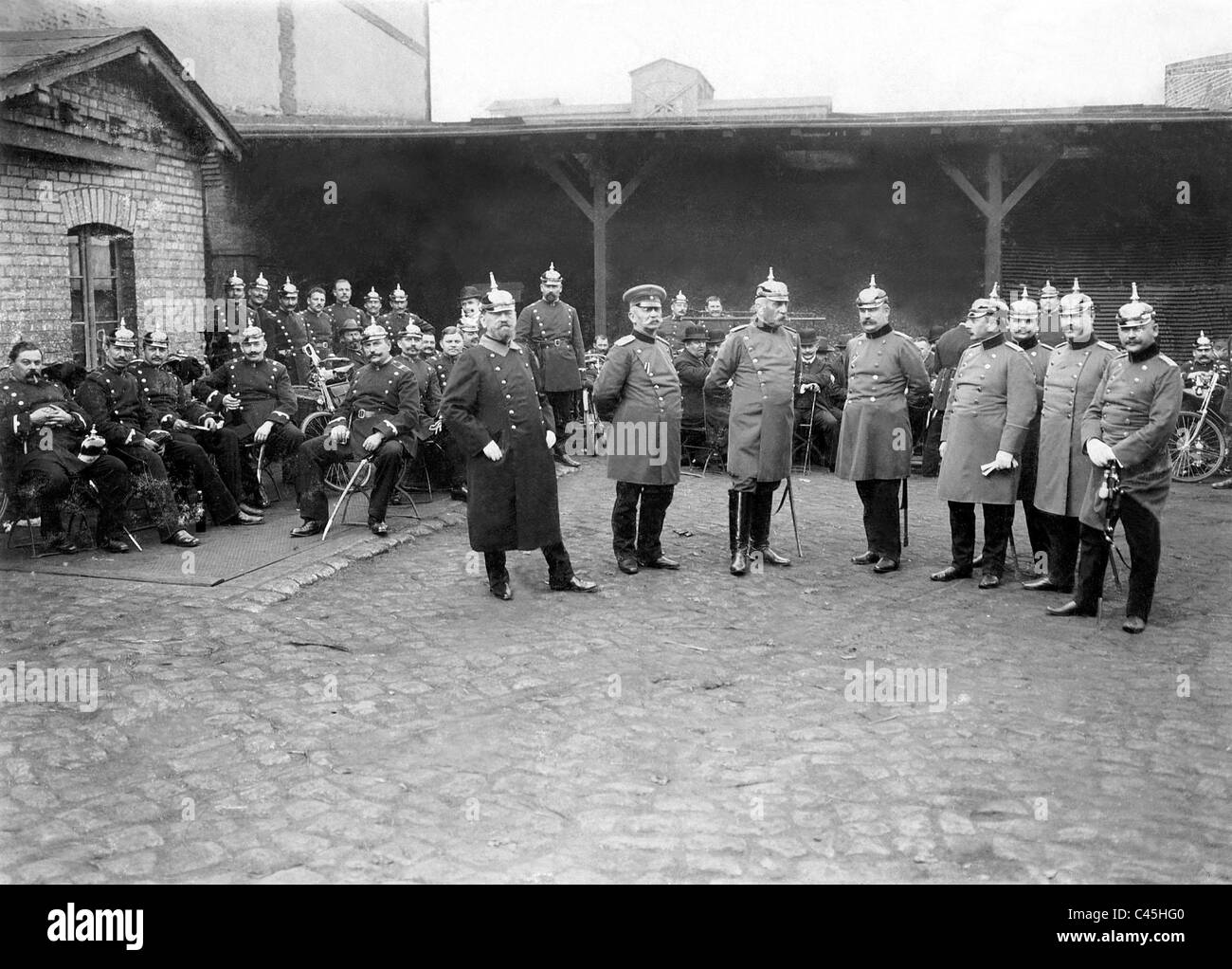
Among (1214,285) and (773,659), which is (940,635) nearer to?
(773,659)

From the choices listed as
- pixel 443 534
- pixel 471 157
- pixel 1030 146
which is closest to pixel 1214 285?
pixel 1030 146

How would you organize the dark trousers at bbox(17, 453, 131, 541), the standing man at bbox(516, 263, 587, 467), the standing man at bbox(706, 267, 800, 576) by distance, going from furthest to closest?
the standing man at bbox(516, 263, 587, 467)
the dark trousers at bbox(17, 453, 131, 541)
the standing man at bbox(706, 267, 800, 576)

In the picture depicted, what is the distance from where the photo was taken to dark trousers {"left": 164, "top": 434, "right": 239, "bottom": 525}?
9.41 meters

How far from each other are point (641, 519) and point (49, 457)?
432 cm

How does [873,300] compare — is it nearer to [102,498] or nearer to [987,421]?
[987,421]

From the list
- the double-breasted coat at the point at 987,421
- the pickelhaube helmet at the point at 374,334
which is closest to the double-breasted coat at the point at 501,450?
the pickelhaube helmet at the point at 374,334

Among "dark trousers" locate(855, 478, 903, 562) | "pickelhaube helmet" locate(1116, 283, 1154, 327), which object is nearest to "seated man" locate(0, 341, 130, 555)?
"dark trousers" locate(855, 478, 903, 562)

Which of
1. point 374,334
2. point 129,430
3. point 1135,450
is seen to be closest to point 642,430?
point 374,334

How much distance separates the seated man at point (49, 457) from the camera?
8.38 meters

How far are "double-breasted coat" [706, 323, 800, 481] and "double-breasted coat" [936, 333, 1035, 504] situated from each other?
115 cm

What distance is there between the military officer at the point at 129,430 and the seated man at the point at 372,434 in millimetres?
952

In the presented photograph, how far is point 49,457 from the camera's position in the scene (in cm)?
838

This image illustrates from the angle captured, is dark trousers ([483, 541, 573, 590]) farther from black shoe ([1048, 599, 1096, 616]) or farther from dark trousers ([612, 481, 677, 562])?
black shoe ([1048, 599, 1096, 616])

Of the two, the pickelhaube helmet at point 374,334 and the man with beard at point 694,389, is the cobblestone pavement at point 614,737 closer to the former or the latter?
the pickelhaube helmet at point 374,334
